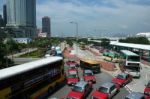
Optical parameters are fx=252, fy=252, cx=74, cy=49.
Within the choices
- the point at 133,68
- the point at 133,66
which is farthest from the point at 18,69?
the point at 133,66

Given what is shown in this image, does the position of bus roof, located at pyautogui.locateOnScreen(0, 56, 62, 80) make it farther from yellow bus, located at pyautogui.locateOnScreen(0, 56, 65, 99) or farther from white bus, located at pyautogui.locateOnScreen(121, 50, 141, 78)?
white bus, located at pyautogui.locateOnScreen(121, 50, 141, 78)

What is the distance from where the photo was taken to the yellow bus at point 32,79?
802 inches

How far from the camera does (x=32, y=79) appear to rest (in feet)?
78.9

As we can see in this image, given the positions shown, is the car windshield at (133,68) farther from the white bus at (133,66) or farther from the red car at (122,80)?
the red car at (122,80)

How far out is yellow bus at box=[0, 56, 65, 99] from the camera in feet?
66.8

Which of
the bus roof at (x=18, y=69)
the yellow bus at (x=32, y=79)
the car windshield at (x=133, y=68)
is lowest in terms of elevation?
the car windshield at (x=133, y=68)

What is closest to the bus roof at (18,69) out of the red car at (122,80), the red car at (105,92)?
the red car at (105,92)

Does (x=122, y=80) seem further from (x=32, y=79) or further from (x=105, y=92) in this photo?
(x=32, y=79)

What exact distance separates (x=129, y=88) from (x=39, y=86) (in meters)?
12.3

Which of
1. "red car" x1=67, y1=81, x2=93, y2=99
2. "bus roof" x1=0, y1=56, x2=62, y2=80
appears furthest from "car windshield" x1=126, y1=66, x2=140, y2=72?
"bus roof" x1=0, y1=56, x2=62, y2=80

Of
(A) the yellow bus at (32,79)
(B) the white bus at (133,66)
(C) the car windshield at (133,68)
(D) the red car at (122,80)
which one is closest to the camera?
(A) the yellow bus at (32,79)

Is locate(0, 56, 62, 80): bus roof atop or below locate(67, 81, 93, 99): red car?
atop

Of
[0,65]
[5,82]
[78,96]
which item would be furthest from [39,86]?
[0,65]

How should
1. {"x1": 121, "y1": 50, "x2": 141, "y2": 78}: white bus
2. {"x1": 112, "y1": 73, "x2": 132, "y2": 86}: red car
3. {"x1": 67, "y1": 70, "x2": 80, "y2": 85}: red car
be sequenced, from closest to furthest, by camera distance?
{"x1": 67, "y1": 70, "x2": 80, "y2": 85}: red car → {"x1": 112, "y1": 73, "x2": 132, "y2": 86}: red car → {"x1": 121, "y1": 50, "x2": 141, "y2": 78}: white bus
